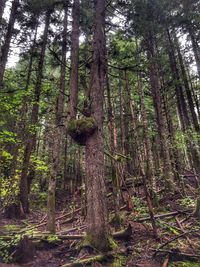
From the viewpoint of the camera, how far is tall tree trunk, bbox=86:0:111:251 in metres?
5.90

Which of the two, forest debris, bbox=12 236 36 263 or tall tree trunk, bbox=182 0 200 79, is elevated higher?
tall tree trunk, bbox=182 0 200 79

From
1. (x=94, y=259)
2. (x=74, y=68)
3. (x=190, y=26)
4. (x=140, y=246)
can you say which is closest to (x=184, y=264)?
(x=140, y=246)

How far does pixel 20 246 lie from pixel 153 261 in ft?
12.4

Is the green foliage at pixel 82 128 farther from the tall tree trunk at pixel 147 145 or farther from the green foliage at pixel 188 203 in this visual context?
the green foliage at pixel 188 203

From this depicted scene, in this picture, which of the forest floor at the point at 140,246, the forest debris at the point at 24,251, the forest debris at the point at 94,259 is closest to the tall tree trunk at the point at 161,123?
the forest floor at the point at 140,246

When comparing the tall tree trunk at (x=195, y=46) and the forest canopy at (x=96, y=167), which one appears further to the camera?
the tall tree trunk at (x=195, y=46)

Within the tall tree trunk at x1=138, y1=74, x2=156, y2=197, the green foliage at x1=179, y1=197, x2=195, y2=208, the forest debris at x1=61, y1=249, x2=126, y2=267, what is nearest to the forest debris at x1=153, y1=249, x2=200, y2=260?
the forest debris at x1=61, y1=249, x2=126, y2=267

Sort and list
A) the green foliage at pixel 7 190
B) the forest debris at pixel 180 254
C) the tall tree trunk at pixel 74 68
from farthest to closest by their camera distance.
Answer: the green foliage at pixel 7 190
the tall tree trunk at pixel 74 68
the forest debris at pixel 180 254

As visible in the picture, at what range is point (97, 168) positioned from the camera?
6289 millimetres

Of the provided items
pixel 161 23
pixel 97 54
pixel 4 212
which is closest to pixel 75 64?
pixel 97 54

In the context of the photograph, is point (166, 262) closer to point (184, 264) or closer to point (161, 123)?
point (184, 264)

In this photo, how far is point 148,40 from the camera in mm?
12766

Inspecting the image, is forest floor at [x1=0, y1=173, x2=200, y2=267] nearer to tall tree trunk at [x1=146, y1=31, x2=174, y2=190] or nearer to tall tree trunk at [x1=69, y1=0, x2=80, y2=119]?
tall tree trunk at [x1=146, y1=31, x2=174, y2=190]

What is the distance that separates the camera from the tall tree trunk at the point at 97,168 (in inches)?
232
